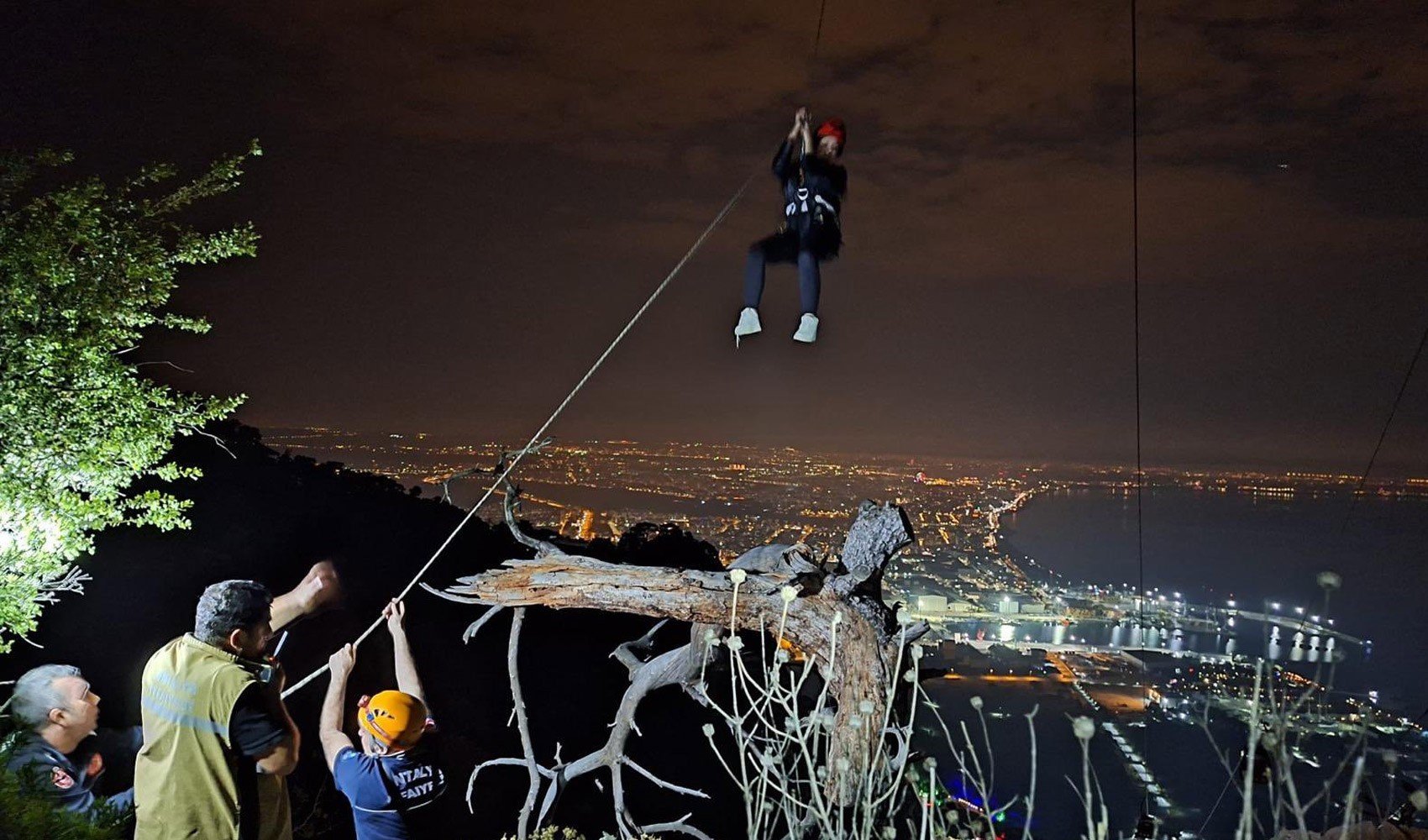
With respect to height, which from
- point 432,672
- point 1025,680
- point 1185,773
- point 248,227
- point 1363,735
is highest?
point 248,227

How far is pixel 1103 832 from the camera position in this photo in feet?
5.77

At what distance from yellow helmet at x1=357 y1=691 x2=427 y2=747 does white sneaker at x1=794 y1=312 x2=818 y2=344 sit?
2392mm

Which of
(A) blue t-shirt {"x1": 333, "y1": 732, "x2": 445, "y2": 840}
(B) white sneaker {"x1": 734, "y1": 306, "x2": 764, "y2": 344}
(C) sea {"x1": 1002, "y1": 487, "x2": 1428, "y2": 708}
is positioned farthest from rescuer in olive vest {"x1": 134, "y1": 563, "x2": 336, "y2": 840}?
(C) sea {"x1": 1002, "y1": 487, "x2": 1428, "y2": 708}

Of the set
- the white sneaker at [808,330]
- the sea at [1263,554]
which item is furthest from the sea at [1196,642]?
the white sneaker at [808,330]

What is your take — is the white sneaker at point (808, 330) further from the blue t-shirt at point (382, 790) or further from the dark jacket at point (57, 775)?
the dark jacket at point (57, 775)

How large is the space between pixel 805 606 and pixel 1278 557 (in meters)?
37.8

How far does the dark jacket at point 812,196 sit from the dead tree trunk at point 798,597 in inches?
53.1

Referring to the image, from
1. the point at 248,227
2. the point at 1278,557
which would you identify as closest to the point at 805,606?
the point at 248,227

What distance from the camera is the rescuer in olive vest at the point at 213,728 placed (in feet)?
9.37

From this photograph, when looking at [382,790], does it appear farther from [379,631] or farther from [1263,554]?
[1263,554]

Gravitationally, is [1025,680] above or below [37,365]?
below

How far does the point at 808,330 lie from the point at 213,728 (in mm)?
2964

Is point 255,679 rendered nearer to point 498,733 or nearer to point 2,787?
point 2,787

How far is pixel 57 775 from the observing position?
368 centimetres
